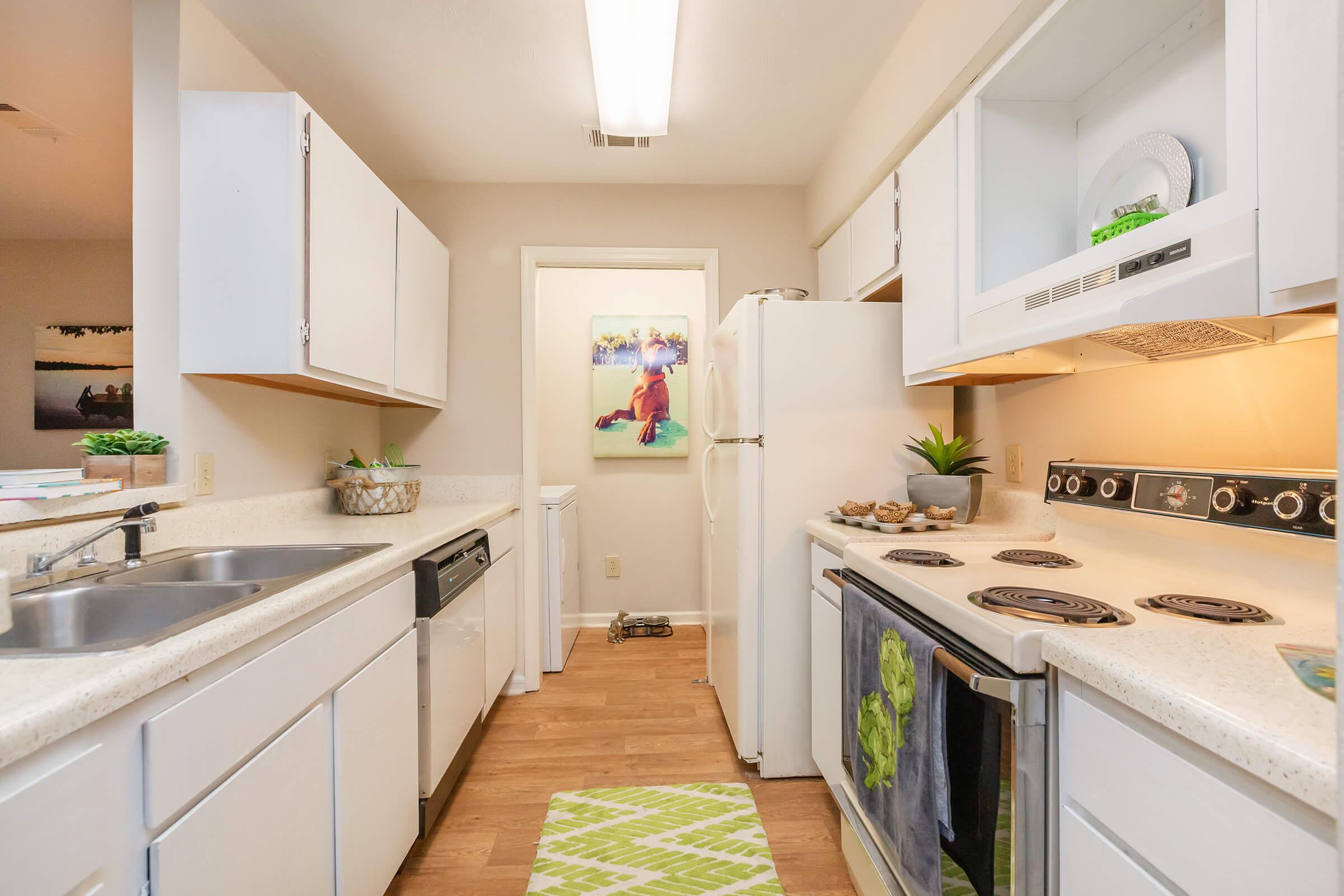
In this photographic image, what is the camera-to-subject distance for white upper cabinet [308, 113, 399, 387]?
67.9 inches

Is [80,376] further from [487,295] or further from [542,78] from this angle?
[542,78]

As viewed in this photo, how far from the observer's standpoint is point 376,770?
142 cm

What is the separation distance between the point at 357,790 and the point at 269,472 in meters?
1.22

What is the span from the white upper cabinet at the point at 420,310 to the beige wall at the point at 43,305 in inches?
50.3

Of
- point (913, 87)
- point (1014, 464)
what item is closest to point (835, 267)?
point (913, 87)

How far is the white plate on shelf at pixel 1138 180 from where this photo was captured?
3.91ft

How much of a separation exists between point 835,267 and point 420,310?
1.81m

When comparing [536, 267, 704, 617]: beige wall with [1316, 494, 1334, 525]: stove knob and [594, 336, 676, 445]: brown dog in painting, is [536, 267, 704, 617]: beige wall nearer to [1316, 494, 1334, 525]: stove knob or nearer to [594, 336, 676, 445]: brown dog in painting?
[594, 336, 676, 445]: brown dog in painting

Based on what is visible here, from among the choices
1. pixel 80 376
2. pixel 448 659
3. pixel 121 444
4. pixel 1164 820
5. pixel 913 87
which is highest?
pixel 913 87

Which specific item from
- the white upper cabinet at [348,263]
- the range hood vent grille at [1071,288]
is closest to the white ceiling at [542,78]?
the white upper cabinet at [348,263]

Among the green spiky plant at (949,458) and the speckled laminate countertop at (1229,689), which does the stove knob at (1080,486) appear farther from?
the speckled laminate countertop at (1229,689)

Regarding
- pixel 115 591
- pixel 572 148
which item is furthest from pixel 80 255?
pixel 115 591

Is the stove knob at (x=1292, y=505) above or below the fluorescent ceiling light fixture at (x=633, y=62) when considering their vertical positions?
below

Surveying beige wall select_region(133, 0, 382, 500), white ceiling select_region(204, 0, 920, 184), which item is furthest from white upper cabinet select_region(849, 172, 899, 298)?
beige wall select_region(133, 0, 382, 500)
